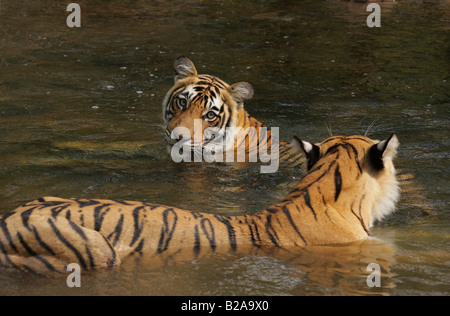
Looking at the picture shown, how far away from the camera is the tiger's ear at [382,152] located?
13.1 feet

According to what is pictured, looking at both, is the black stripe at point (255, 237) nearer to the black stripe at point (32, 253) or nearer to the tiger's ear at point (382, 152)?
the tiger's ear at point (382, 152)

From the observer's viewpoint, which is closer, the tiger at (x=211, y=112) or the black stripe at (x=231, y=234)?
the black stripe at (x=231, y=234)

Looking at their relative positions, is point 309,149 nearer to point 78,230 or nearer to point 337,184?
point 337,184

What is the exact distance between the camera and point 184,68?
655 cm

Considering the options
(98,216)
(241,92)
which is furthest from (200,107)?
(98,216)

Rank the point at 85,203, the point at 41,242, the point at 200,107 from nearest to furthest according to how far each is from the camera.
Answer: the point at 41,242, the point at 85,203, the point at 200,107

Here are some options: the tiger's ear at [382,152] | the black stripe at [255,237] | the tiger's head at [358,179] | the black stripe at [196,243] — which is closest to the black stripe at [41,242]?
the black stripe at [196,243]

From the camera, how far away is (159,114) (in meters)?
7.66

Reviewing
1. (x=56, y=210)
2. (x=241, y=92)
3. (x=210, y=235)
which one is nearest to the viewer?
(x=56, y=210)

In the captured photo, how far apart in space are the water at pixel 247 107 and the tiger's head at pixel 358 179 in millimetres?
250

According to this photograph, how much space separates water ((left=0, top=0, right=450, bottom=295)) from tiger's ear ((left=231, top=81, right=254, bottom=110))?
68cm

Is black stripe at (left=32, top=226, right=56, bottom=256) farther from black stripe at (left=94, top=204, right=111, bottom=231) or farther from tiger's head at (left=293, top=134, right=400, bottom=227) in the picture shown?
tiger's head at (left=293, top=134, right=400, bottom=227)

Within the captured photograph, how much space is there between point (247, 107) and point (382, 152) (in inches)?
160
